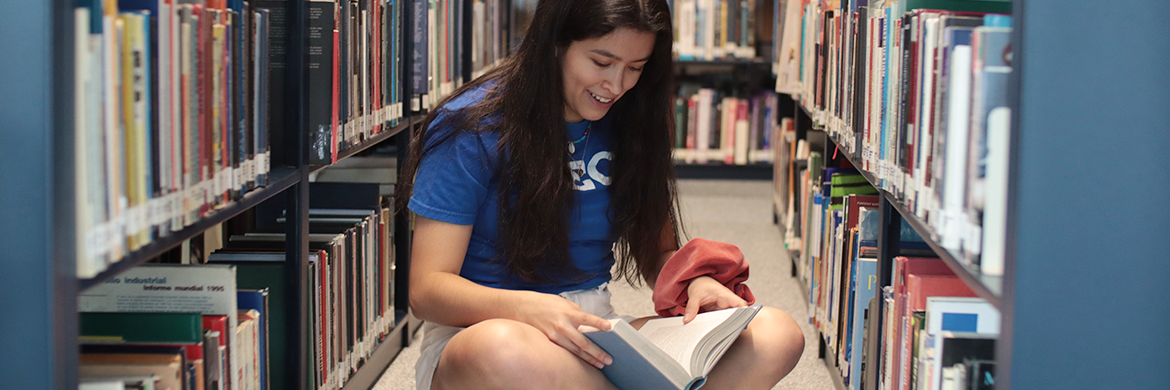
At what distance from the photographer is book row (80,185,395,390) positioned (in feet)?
3.83

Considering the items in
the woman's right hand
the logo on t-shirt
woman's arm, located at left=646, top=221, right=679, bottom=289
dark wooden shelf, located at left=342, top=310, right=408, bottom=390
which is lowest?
dark wooden shelf, located at left=342, top=310, right=408, bottom=390

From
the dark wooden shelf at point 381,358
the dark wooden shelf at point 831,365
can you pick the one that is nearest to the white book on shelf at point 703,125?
the dark wooden shelf at point 831,365

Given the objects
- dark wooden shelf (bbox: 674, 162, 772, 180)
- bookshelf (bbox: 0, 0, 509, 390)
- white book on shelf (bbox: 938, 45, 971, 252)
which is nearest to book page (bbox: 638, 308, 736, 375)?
white book on shelf (bbox: 938, 45, 971, 252)

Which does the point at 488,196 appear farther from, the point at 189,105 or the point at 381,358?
the point at 381,358

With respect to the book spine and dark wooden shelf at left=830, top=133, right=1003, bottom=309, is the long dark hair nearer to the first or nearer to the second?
the book spine

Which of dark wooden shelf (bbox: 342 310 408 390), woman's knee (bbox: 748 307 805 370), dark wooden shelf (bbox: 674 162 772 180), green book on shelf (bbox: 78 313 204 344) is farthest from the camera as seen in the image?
dark wooden shelf (bbox: 674 162 772 180)

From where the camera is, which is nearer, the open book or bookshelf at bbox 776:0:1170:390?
bookshelf at bbox 776:0:1170:390

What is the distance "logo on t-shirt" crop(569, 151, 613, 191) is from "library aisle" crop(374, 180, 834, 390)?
0.65 metres

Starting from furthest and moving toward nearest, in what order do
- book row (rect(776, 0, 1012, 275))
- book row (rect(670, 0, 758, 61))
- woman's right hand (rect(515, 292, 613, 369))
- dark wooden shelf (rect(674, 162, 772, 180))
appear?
dark wooden shelf (rect(674, 162, 772, 180)) < book row (rect(670, 0, 758, 61)) < woman's right hand (rect(515, 292, 613, 369)) < book row (rect(776, 0, 1012, 275))

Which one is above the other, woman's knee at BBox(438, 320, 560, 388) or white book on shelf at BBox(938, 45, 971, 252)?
→ white book on shelf at BBox(938, 45, 971, 252)

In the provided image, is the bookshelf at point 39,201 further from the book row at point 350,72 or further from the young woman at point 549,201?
the book row at point 350,72

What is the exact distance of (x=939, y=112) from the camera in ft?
3.67

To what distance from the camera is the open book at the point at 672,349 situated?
1.23 m

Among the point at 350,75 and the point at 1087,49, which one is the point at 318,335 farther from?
the point at 1087,49
